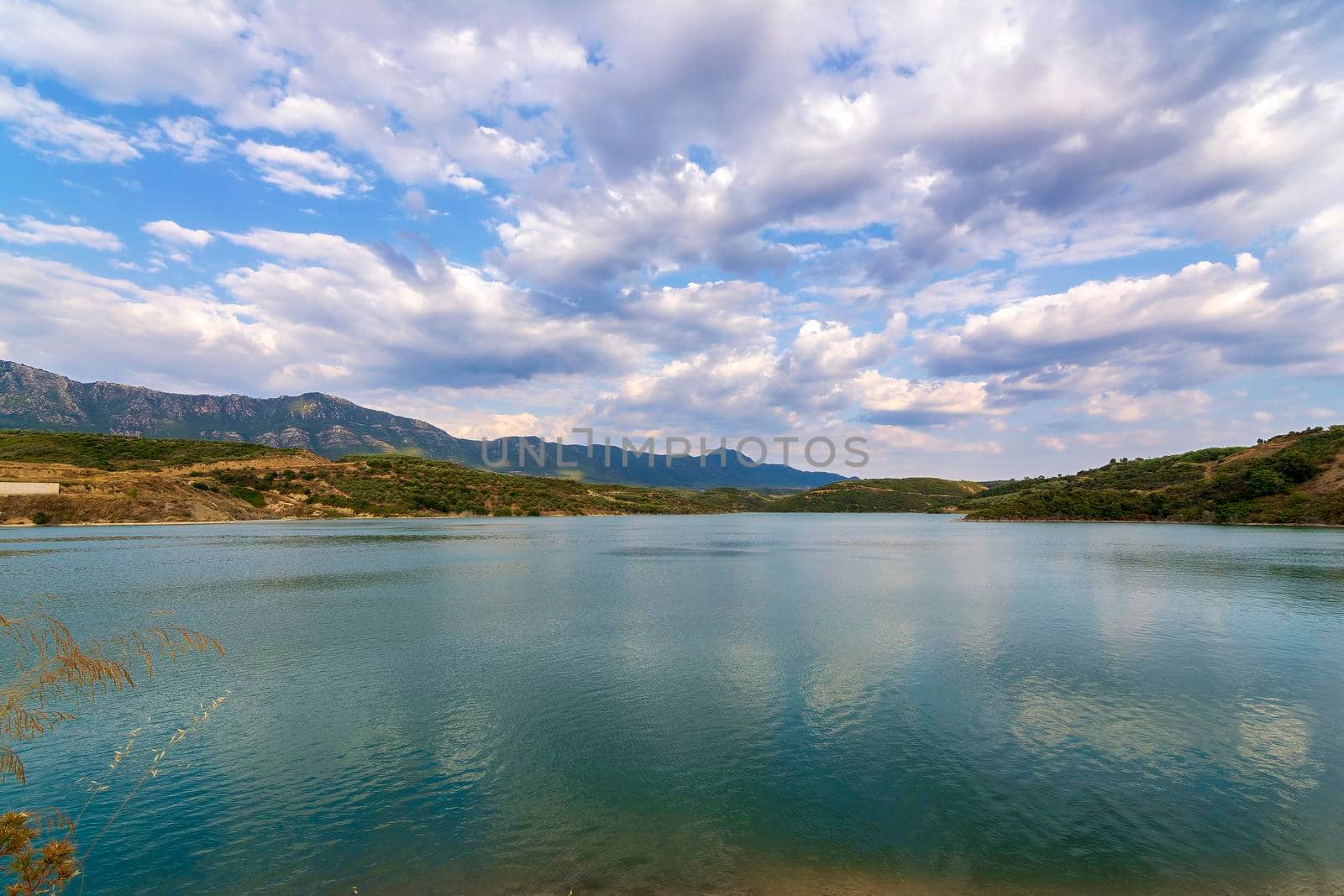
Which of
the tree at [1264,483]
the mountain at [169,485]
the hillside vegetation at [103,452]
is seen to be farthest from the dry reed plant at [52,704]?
the tree at [1264,483]

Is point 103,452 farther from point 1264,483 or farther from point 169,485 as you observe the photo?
point 1264,483

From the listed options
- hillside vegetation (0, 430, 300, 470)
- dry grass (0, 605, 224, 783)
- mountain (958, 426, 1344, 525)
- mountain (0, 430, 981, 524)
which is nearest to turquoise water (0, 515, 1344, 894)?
dry grass (0, 605, 224, 783)

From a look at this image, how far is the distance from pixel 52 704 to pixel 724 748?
28396mm

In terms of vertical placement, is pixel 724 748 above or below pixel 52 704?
above

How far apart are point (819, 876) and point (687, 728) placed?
937 centimetres

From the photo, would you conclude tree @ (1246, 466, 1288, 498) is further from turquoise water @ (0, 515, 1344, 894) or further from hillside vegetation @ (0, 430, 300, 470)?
hillside vegetation @ (0, 430, 300, 470)

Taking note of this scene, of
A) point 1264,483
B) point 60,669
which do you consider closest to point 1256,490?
point 1264,483

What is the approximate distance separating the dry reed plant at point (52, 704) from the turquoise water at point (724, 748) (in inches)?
27.3

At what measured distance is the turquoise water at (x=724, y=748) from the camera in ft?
46.6

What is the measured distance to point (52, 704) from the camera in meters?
24.8

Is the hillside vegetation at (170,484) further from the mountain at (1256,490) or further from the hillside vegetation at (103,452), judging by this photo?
the mountain at (1256,490)

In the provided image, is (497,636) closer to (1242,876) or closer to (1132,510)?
(1242,876)

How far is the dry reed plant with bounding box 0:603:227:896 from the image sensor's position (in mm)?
8789

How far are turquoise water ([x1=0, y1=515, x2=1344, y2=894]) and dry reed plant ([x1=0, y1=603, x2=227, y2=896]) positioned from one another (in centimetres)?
69
